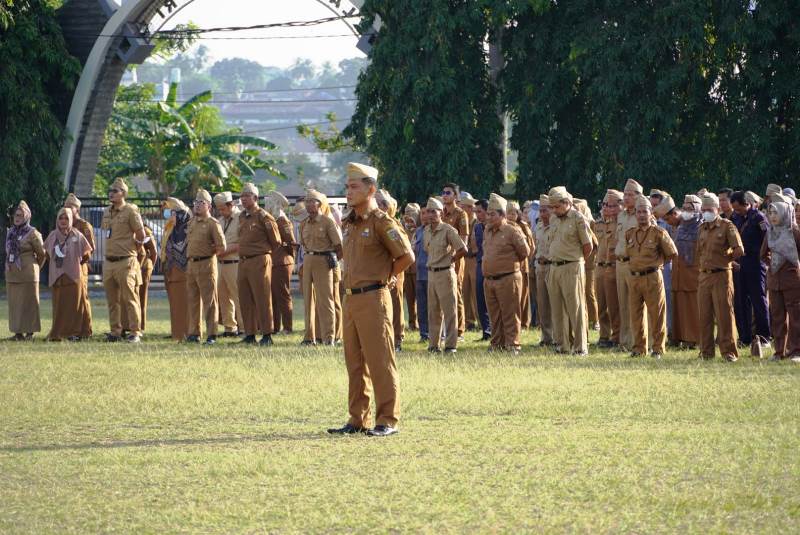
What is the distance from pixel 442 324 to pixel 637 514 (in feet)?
34.5

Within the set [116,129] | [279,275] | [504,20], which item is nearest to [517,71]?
[504,20]

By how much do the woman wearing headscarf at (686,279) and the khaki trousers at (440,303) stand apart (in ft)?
9.23

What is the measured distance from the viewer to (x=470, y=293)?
2195 centimetres

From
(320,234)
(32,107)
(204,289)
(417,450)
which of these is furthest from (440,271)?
(32,107)

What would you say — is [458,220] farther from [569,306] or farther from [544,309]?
[569,306]

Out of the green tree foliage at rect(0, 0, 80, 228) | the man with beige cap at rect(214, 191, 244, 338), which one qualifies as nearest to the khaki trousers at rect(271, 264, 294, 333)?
the man with beige cap at rect(214, 191, 244, 338)

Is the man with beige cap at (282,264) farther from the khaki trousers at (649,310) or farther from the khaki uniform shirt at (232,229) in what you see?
the khaki trousers at (649,310)

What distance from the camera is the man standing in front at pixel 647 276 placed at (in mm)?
16303

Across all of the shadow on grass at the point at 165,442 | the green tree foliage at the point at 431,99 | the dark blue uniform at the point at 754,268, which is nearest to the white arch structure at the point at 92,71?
the green tree foliage at the point at 431,99

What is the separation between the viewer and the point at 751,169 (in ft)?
86.9

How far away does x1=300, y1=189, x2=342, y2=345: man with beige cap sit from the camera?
18312 mm

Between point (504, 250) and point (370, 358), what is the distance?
727cm

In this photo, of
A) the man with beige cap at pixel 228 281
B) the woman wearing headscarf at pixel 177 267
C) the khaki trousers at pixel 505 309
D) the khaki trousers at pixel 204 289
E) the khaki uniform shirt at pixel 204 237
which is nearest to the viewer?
the khaki trousers at pixel 505 309

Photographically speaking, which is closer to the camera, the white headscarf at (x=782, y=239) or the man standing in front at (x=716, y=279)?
the white headscarf at (x=782, y=239)
